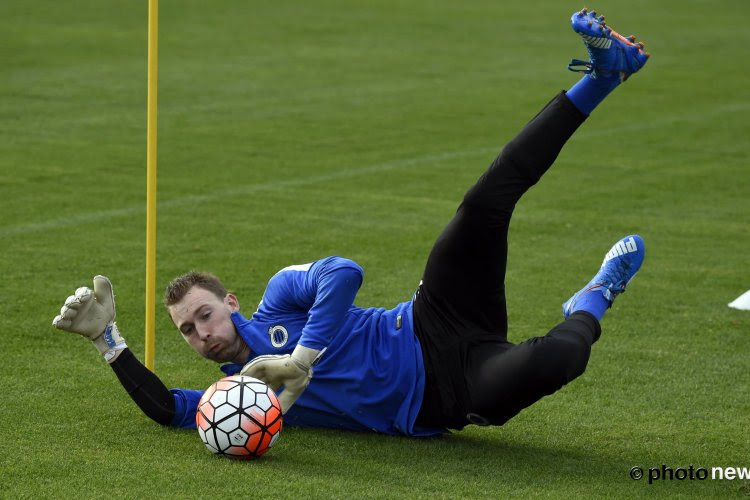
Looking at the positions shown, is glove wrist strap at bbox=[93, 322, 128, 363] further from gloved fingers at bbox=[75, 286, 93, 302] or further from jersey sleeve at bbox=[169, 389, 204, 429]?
jersey sleeve at bbox=[169, 389, 204, 429]

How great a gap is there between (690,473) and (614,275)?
3.37ft

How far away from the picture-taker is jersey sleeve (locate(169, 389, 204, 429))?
569cm

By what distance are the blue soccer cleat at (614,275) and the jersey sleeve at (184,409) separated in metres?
1.80

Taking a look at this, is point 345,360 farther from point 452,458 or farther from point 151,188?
point 151,188

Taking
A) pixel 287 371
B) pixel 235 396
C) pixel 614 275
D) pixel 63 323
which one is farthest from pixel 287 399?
pixel 614 275

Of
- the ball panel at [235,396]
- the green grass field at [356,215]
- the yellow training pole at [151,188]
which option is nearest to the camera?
the ball panel at [235,396]

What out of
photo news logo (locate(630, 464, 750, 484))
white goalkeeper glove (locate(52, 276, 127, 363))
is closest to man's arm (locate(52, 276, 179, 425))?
white goalkeeper glove (locate(52, 276, 127, 363))

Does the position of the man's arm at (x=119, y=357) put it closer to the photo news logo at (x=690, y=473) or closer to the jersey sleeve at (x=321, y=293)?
the jersey sleeve at (x=321, y=293)

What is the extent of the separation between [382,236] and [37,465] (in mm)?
5441

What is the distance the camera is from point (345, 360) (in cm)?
563

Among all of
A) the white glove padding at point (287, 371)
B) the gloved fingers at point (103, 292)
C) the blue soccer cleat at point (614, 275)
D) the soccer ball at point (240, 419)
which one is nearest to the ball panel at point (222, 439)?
the soccer ball at point (240, 419)

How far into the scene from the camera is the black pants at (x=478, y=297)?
5.42 meters

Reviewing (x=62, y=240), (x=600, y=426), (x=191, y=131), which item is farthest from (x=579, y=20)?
(x=191, y=131)

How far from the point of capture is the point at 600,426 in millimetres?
5957
